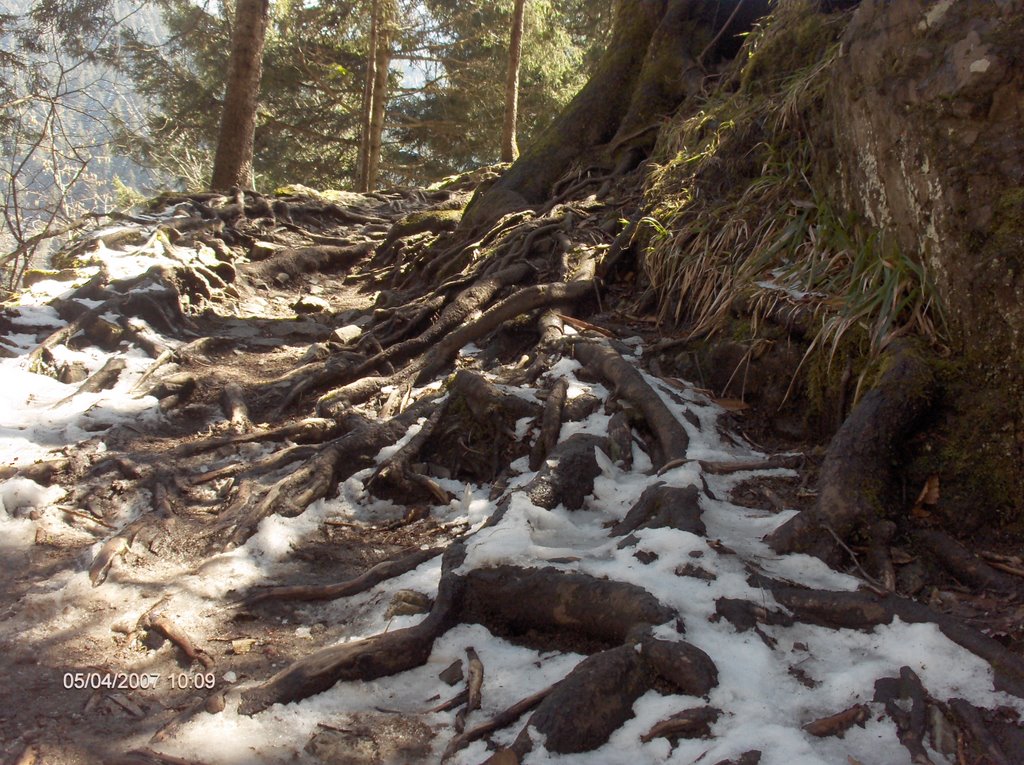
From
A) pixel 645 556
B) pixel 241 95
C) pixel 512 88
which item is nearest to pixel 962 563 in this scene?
pixel 645 556

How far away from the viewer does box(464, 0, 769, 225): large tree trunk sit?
7.34m

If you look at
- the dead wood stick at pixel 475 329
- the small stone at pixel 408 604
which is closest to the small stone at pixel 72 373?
the dead wood stick at pixel 475 329

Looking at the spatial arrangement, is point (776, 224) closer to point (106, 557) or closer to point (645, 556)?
point (645, 556)

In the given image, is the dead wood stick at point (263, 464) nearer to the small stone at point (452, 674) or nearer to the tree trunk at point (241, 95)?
the small stone at point (452, 674)

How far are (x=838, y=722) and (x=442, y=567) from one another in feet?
4.64

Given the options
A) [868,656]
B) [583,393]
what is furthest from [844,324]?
[868,656]

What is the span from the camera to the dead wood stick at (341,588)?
3.00 metres

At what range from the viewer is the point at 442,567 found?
2803 millimetres

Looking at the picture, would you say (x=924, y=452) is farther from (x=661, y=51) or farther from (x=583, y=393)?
(x=661, y=51)

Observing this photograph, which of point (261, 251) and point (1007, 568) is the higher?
point (261, 251)

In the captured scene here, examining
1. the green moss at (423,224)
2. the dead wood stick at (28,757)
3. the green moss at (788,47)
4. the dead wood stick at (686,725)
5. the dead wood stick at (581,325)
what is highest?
the green moss at (788,47)

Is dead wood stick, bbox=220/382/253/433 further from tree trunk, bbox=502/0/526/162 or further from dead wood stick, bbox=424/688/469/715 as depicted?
tree trunk, bbox=502/0/526/162

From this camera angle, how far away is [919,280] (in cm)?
322

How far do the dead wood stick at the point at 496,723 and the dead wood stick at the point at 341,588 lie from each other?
97 cm
